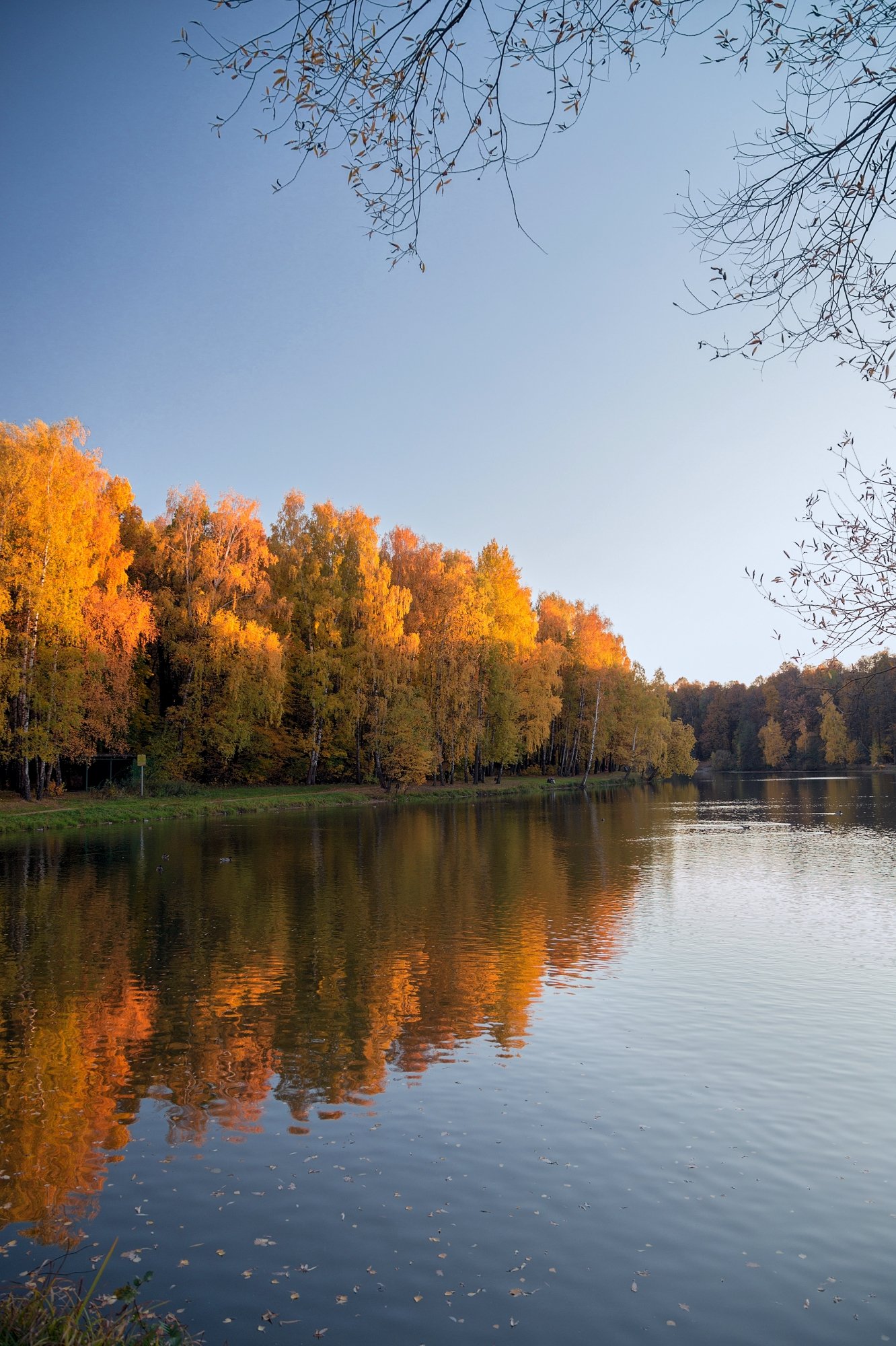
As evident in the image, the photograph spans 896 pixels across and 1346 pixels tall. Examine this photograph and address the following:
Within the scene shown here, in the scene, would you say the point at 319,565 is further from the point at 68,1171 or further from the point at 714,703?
the point at 714,703

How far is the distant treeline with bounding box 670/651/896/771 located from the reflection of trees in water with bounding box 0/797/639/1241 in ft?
246

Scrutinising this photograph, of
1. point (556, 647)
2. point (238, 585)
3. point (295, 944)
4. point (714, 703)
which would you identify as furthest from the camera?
point (714, 703)

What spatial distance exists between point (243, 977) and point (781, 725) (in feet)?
421

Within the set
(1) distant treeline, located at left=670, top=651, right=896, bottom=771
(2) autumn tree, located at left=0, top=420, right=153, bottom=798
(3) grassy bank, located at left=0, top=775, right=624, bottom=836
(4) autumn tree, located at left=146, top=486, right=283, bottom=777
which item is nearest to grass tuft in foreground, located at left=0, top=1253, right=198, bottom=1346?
(3) grassy bank, located at left=0, top=775, right=624, bottom=836

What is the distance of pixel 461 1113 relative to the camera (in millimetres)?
7758

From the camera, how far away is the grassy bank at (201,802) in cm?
3241

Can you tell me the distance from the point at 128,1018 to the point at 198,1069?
6.51 ft

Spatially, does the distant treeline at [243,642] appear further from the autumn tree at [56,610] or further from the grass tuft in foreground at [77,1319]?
the grass tuft in foreground at [77,1319]

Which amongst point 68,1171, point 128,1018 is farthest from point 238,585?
point 68,1171

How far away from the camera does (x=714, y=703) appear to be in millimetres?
151500

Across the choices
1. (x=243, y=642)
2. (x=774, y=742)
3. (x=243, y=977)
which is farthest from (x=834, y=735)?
(x=243, y=977)

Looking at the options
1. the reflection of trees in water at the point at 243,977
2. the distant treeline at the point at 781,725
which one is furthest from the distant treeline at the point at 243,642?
the distant treeline at the point at 781,725

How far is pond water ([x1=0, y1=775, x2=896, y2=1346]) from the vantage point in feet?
17.1

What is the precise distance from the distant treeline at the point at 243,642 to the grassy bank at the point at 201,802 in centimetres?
124
